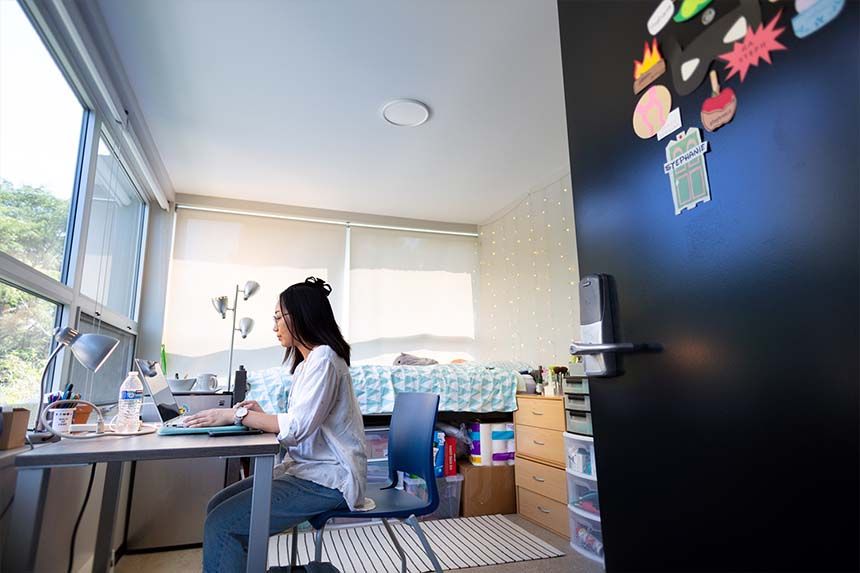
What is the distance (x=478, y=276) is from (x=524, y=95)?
7.76 ft

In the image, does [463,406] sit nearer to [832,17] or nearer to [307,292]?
[307,292]

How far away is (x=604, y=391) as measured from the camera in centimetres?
94

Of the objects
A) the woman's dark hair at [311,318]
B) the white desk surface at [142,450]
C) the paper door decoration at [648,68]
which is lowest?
the white desk surface at [142,450]

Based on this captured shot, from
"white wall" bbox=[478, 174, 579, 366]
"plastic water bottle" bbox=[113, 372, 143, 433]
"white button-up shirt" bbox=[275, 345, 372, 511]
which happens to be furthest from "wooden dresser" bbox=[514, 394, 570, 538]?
"plastic water bottle" bbox=[113, 372, 143, 433]

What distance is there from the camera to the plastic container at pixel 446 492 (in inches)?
113

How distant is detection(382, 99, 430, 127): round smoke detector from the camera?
265 cm

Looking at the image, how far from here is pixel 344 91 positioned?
8.30 feet

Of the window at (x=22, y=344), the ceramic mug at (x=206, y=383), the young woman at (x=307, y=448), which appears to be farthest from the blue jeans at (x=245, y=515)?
the ceramic mug at (x=206, y=383)

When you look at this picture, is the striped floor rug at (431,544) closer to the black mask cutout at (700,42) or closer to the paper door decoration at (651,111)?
the paper door decoration at (651,111)

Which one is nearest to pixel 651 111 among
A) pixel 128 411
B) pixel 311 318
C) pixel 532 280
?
pixel 311 318

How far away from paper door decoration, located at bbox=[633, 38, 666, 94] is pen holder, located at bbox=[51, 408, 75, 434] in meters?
1.73

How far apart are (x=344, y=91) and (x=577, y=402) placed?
6.98 feet

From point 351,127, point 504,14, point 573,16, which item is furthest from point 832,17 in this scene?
point 351,127

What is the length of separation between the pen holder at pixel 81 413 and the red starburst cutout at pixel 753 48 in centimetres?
192
